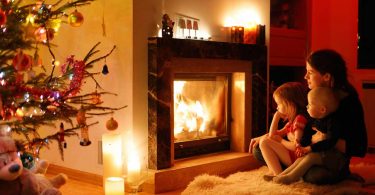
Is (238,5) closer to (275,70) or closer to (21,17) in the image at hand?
(275,70)

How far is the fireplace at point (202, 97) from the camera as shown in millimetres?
2900

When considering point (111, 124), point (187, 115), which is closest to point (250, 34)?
point (187, 115)

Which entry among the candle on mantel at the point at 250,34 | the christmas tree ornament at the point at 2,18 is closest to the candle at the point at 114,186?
the christmas tree ornament at the point at 2,18

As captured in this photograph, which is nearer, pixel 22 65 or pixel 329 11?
pixel 22 65

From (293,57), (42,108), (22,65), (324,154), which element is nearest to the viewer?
(22,65)

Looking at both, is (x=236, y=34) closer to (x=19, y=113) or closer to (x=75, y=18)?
(x=75, y=18)

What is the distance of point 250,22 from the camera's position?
366 centimetres

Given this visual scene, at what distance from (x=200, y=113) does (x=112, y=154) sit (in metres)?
0.85

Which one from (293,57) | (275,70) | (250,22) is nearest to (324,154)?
(250,22)

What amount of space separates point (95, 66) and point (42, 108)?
1151 mm

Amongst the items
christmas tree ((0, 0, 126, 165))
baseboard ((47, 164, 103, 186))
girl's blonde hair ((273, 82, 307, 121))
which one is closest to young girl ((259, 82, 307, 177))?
girl's blonde hair ((273, 82, 307, 121))

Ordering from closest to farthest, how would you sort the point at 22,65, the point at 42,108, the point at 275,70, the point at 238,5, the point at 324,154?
the point at 22,65
the point at 42,108
the point at 324,154
the point at 238,5
the point at 275,70

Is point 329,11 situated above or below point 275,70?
A: above

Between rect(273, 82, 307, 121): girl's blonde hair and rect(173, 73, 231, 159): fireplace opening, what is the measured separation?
0.67 metres
